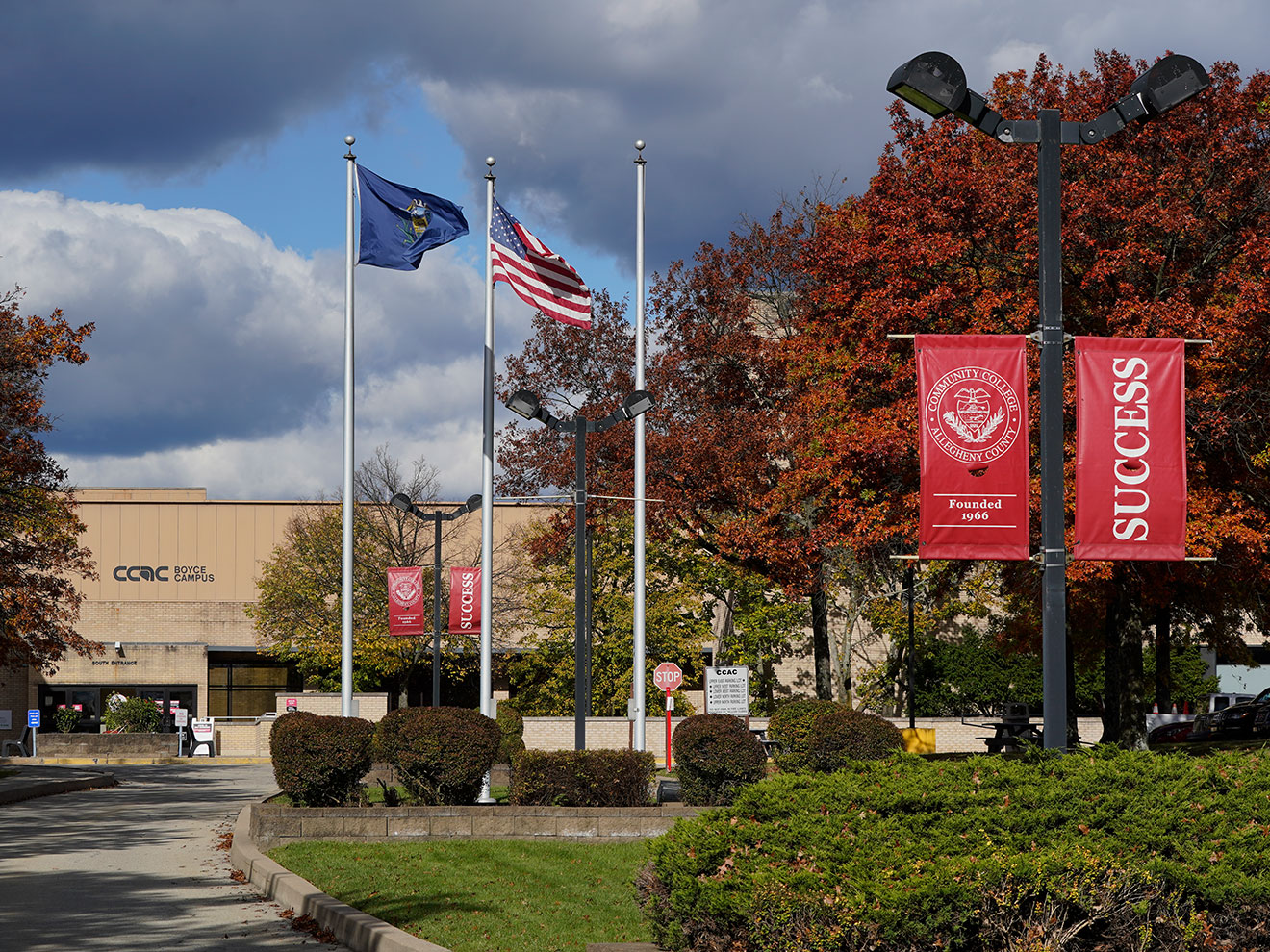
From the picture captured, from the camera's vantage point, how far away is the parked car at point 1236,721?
33594mm

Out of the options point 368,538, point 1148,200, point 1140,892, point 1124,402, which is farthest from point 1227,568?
point 368,538

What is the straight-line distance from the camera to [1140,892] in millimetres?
7141

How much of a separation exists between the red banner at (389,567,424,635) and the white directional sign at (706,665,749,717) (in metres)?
7.33

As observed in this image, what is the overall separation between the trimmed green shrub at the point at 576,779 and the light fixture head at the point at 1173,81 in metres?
10.5

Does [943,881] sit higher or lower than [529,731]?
higher

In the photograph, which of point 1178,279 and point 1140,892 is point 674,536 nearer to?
point 1178,279

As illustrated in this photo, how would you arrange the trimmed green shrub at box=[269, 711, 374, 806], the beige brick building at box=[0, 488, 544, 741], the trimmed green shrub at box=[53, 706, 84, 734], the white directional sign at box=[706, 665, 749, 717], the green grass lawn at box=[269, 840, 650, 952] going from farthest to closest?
1. the beige brick building at box=[0, 488, 544, 741]
2. the trimmed green shrub at box=[53, 706, 84, 734]
3. the white directional sign at box=[706, 665, 749, 717]
4. the trimmed green shrub at box=[269, 711, 374, 806]
5. the green grass lawn at box=[269, 840, 650, 952]

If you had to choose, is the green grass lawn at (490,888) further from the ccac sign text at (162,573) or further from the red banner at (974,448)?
the ccac sign text at (162,573)

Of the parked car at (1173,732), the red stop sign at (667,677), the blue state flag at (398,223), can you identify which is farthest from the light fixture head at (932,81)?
the parked car at (1173,732)

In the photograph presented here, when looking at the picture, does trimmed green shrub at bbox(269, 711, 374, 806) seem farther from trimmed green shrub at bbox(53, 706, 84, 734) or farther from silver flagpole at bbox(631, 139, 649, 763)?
trimmed green shrub at bbox(53, 706, 84, 734)

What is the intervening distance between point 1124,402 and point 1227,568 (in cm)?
1361

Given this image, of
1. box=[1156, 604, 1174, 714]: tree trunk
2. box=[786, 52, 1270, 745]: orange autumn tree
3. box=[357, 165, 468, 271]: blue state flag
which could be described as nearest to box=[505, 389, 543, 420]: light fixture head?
box=[357, 165, 468, 271]: blue state flag

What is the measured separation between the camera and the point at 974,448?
8.95m

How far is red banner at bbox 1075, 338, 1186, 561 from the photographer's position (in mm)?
8805
